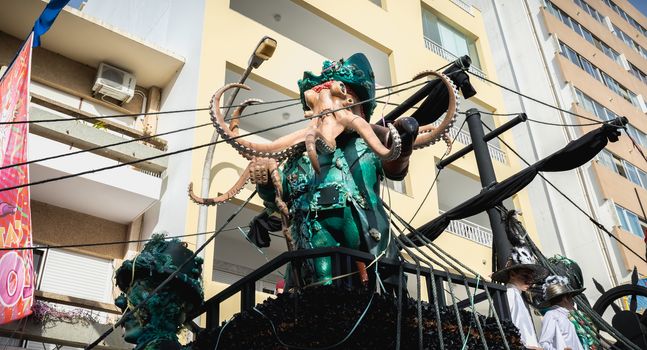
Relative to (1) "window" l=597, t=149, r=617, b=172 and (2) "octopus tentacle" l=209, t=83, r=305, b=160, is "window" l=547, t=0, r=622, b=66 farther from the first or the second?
(2) "octopus tentacle" l=209, t=83, r=305, b=160

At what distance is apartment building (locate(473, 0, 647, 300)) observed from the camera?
17.9 metres

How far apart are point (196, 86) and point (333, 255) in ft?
24.4

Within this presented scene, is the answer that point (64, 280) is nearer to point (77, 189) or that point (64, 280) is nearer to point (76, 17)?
point (77, 189)

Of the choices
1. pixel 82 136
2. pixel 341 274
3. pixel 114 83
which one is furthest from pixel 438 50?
pixel 341 274

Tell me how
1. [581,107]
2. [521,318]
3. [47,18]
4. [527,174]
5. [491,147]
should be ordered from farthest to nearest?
[581,107]
[491,147]
[527,174]
[47,18]
[521,318]

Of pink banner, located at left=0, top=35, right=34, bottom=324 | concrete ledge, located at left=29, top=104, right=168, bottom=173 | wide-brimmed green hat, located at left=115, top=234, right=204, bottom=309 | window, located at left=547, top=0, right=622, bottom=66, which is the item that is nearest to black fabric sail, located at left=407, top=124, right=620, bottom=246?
wide-brimmed green hat, located at left=115, top=234, right=204, bottom=309

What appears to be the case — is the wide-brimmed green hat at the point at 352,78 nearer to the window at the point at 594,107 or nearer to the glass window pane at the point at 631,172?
the window at the point at 594,107

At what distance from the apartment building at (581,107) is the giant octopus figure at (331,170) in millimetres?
12731

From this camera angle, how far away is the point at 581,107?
1980 cm

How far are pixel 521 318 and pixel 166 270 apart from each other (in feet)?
8.07

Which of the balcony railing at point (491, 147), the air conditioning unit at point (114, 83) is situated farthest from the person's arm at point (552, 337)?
the balcony railing at point (491, 147)

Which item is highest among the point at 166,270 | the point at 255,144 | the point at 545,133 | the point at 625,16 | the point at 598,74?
the point at 625,16

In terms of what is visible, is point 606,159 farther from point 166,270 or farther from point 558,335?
point 166,270

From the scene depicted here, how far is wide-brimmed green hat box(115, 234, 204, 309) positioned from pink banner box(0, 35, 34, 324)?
204 centimetres
